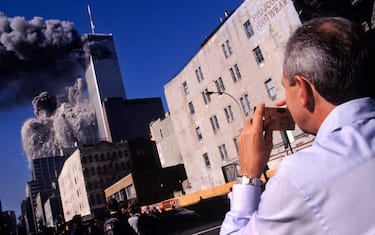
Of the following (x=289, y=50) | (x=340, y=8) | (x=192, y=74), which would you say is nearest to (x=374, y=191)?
(x=289, y=50)

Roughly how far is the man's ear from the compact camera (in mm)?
237

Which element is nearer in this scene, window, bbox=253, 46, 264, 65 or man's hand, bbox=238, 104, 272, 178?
man's hand, bbox=238, 104, 272, 178

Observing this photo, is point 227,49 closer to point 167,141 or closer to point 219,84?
point 219,84

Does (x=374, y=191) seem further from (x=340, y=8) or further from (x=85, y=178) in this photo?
(x=85, y=178)

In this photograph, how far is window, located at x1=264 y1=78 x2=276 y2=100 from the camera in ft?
102

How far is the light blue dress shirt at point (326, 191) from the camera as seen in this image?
113cm

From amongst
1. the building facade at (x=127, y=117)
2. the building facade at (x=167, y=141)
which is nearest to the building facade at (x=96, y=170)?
the building facade at (x=167, y=141)

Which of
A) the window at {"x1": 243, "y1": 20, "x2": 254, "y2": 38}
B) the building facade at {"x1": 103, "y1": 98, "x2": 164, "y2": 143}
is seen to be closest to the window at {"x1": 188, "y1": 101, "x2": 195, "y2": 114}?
the window at {"x1": 243, "y1": 20, "x2": 254, "y2": 38}

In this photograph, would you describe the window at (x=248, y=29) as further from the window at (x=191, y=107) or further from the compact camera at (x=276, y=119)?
the compact camera at (x=276, y=119)

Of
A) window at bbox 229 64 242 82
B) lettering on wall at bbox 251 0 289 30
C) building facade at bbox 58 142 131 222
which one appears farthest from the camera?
building facade at bbox 58 142 131 222

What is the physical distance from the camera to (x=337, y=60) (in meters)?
1.32

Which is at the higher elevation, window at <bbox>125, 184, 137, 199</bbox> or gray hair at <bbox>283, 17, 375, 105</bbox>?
window at <bbox>125, 184, 137, 199</bbox>

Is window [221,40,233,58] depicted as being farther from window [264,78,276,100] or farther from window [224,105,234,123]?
window [264,78,276,100]

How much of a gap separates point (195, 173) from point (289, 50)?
4340cm
